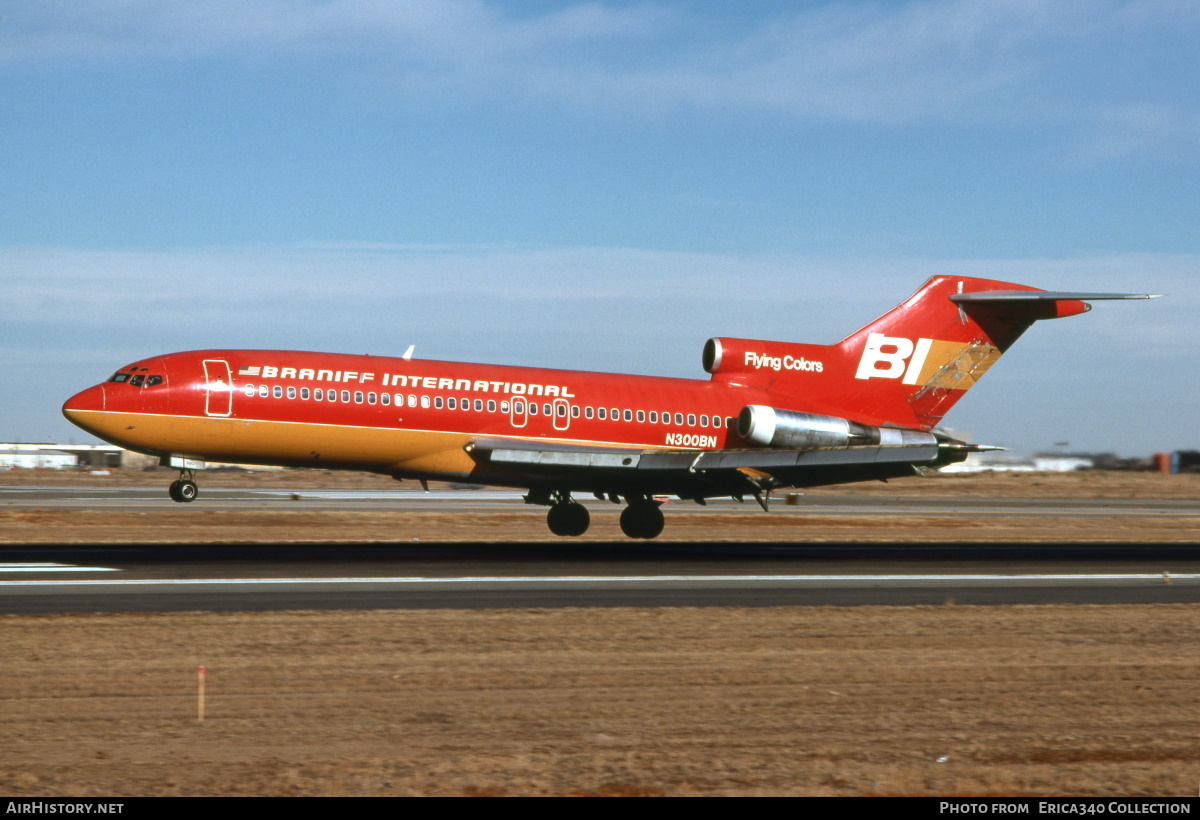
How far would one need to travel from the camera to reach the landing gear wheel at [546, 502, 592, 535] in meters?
33.5

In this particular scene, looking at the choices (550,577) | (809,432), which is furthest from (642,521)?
(550,577)

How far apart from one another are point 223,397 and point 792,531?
1864 centimetres

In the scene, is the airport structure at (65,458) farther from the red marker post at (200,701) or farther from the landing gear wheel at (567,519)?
the red marker post at (200,701)

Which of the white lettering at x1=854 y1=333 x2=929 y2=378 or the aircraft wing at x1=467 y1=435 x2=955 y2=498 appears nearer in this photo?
the aircraft wing at x1=467 y1=435 x2=955 y2=498

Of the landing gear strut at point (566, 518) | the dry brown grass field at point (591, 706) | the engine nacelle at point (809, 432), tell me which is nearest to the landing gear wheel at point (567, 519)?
the landing gear strut at point (566, 518)

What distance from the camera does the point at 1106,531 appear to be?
136 ft

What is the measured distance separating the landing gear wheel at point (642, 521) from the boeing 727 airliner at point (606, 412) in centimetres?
4

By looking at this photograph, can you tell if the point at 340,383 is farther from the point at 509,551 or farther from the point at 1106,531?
the point at 1106,531

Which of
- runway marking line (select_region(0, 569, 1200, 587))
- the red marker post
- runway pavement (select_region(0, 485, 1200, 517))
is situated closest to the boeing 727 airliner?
runway marking line (select_region(0, 569, 1200, 587))

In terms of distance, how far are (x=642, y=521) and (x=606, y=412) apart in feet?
11.4

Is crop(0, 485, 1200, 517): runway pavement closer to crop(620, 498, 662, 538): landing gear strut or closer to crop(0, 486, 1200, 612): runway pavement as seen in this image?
crop(620, 498, 662, 538): landing gear strut

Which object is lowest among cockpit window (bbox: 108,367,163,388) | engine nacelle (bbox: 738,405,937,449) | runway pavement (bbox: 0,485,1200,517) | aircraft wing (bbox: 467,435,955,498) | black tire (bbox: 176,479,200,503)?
runway pavement (bbox: 0,485,1200,517)

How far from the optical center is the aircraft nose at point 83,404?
2872 centimetres

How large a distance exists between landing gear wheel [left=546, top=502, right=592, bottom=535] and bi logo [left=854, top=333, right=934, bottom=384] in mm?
9401
